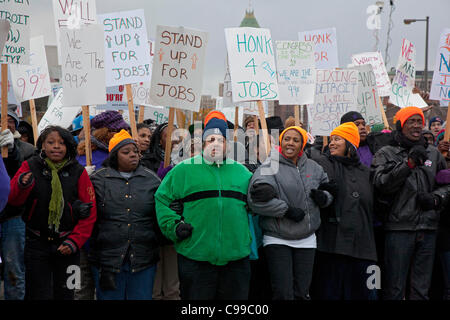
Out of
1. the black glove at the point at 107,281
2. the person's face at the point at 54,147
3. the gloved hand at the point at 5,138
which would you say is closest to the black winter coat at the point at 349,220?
the black glove at the point at 107,281

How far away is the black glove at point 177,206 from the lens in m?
4.59

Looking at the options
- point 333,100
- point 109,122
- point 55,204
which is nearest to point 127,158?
point 55,204

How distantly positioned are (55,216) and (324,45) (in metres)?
6.31

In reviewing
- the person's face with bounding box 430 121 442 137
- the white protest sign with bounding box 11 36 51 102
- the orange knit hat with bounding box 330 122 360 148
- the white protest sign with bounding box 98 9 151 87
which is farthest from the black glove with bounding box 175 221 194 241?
the person's face with bounding box 430 121 442 137

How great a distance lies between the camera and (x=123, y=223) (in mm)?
4656

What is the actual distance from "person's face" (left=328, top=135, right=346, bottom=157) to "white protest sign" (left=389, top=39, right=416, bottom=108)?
3.96 metres

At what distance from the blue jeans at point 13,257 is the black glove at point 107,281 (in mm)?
916

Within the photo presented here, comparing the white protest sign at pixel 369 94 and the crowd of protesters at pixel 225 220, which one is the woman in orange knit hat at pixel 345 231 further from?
the white protest sign at pixel 369 94

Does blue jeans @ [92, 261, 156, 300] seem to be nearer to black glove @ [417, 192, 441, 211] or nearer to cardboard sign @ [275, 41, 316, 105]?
black glove @ [417, 192, 441, 211]

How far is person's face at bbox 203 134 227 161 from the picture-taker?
4602 mm

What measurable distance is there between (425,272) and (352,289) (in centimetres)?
72

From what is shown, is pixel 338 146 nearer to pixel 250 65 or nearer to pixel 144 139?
pixel 250 65

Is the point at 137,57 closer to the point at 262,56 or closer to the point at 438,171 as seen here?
the point at 262,56

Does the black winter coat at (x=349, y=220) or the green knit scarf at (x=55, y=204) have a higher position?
the green knit scarf at (x=55, y=204)
